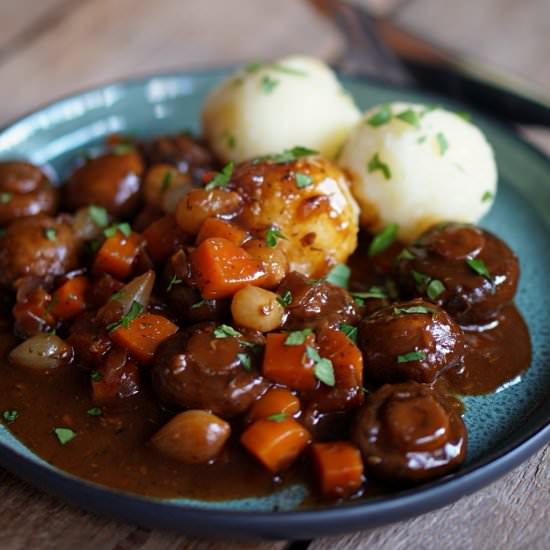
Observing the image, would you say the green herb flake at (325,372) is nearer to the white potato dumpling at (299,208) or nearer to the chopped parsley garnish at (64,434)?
the white potato dumpling at (299,208)

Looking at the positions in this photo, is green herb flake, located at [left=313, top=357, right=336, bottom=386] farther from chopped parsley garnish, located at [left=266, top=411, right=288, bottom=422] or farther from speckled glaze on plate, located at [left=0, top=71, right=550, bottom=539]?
speckled glaze on plate, located at [left=0, top=71, right=550, bottom=539]

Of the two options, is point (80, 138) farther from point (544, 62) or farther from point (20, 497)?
point (544, 62)

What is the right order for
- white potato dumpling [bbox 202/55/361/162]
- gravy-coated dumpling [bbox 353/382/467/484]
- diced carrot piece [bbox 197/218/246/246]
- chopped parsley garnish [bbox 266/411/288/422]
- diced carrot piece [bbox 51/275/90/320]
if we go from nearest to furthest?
gravy-coated dumpling [bbox 353/382/467/484]
chopped parsley garnish [bbox 266/411/288/422]
diced carrot piece [bbox 197/218/246/246]
diced carrot piece [bbox 51/275/90/320]
white potato dumpling [bbox 202/55/361/162]

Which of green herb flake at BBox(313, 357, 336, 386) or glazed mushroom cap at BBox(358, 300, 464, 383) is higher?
green herb flake at BBox(313, 357, 336, 386)

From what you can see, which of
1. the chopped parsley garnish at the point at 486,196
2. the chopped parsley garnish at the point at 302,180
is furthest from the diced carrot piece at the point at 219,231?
the chopped parsley garnish at the point at 486,196

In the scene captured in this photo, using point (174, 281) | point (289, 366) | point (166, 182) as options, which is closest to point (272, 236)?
point (174, 281)

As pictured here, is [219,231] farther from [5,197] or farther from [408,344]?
[5,197]

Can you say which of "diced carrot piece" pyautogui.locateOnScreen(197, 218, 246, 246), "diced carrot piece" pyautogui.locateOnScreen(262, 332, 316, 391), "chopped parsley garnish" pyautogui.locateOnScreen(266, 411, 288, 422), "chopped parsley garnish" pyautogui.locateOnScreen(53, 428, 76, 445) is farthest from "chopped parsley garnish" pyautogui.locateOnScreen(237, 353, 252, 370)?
"chopped parsley garnish" pyautogui.locateOnScreen(53, 428, 76, 445)
